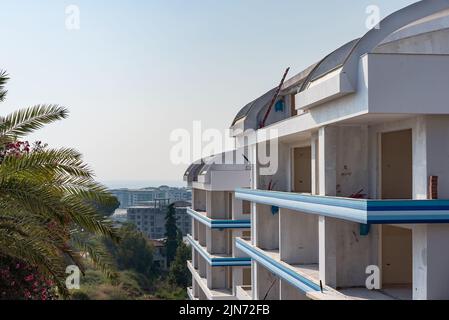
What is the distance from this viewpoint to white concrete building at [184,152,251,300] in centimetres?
3372

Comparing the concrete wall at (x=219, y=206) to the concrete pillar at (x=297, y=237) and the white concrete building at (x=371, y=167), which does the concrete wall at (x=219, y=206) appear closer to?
the white concrete building at (x=371, y=167)

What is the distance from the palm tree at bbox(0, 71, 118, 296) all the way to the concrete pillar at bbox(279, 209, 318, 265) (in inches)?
358

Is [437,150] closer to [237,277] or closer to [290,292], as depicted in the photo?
[290,292]

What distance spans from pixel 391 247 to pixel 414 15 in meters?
6.72

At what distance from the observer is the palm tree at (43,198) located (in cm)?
1134

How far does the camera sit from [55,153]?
498 inches

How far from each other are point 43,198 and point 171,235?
65630 mm

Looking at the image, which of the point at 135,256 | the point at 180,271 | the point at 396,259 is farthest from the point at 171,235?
the point at 396,259

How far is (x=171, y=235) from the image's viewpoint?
76.1 m

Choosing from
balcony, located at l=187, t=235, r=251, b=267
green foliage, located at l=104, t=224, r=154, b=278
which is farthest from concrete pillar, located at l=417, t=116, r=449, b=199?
green foliage, located at l=104, t=224, r=154, b=278

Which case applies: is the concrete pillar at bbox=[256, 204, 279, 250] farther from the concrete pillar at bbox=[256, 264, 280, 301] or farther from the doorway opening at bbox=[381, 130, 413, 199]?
the doorway opening at bbox=[381, 130, 413, 199]

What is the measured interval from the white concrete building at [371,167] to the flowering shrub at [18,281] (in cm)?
825

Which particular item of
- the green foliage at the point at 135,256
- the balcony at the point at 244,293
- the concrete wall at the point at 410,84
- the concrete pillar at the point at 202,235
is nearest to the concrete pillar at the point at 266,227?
the balcony at the point at 244,293

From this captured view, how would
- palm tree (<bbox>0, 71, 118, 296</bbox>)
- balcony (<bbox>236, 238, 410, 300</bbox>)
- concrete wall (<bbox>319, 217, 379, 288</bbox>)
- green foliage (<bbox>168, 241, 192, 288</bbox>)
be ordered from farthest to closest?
green foliage (<bbox>168, 241, 192, 288</bbox>) → concrete wall (<bbox>319, 217, 379, 288</bbox>) → balcony (<bbox>236, 238, 410, 300</bbox>) → palm tree (<bbox>0, 71, 118, 296</bbox>)
